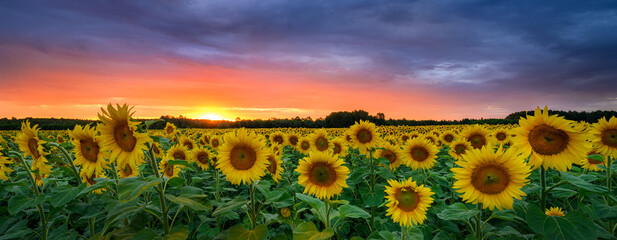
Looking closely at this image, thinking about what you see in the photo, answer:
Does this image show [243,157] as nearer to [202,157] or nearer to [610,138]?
[202,157]

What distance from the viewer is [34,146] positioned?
13.2 feet

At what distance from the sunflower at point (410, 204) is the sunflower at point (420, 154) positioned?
2229 mm

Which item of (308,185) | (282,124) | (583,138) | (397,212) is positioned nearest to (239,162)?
(308,185)

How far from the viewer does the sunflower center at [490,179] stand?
3.05 meters

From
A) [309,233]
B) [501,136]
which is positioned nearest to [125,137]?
[309,233]

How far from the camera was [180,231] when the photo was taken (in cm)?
286

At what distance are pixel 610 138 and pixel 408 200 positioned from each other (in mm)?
2771

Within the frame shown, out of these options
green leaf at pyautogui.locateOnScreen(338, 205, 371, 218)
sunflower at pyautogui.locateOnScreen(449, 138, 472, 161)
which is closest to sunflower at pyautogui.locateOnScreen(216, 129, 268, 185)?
green leaf at pyautogui.locateOnScreen(338, 205, 371, 218)

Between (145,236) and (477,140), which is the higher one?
(477,140)

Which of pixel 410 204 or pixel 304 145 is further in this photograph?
pixel 304 145

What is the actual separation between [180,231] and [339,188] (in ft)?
5.96

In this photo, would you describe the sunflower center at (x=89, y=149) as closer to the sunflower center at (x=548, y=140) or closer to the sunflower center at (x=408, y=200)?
the sunflower center at (x=408, y=200)

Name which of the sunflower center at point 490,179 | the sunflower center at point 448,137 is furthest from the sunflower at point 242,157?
the sunflower center at point 448,137

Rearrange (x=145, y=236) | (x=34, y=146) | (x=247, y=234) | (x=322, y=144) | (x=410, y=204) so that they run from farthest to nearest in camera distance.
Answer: (x=322, y=144) < (x=34, y=146) < (x=410, y=204) < (x=247, y=234) < (x=145, y=236)
